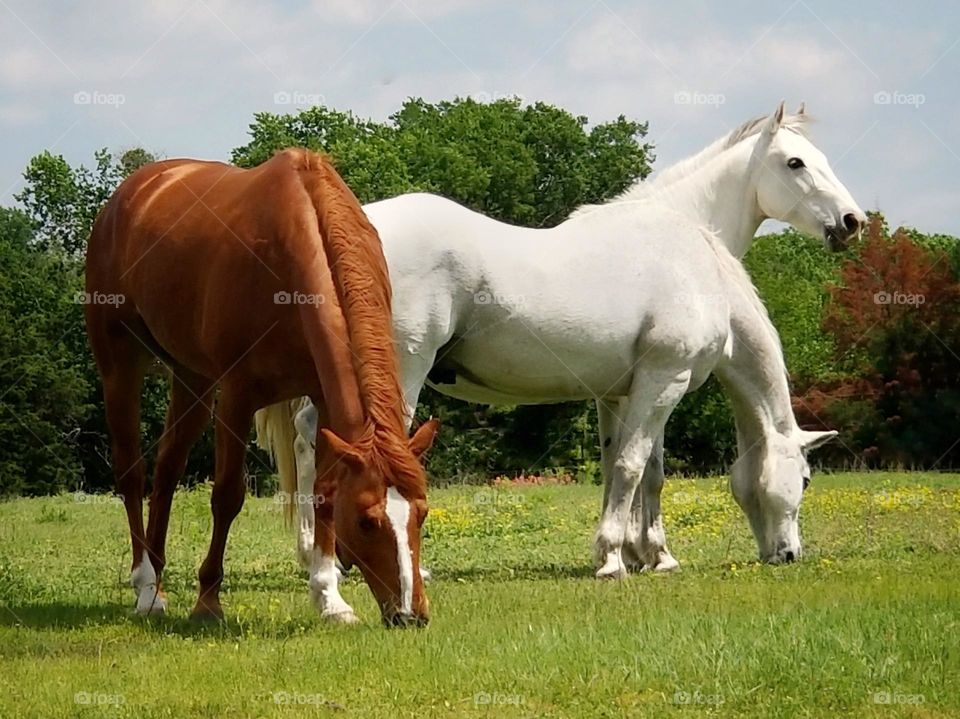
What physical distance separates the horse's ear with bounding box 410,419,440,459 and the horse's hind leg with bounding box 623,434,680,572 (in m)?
4.08

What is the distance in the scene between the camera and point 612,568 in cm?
991

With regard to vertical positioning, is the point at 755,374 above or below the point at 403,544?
above

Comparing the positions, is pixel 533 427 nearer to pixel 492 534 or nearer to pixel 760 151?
pixel 492 534

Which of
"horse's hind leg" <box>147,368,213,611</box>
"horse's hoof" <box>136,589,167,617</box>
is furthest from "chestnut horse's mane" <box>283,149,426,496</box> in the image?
"horse's hoof" <box>136,589,167,617</box>

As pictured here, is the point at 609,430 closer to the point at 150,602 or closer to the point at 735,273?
the point at 735,273

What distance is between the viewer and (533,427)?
133ft

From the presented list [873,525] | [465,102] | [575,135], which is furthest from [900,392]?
[873,525]

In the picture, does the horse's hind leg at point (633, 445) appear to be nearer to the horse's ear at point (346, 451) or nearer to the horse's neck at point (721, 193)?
the horse's neck at point (721, 193)

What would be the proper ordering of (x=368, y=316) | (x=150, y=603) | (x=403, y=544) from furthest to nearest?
(x=150, y=603) < (x=368, y=316) < (x=403, y=544)

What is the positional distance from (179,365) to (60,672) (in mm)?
3471

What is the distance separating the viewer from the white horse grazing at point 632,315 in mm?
9680

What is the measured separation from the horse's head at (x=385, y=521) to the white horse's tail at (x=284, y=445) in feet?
12.1

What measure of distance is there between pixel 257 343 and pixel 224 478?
2.78 ft

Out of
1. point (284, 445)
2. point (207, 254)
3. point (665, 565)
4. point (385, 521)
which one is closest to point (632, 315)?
point (665, 565)
